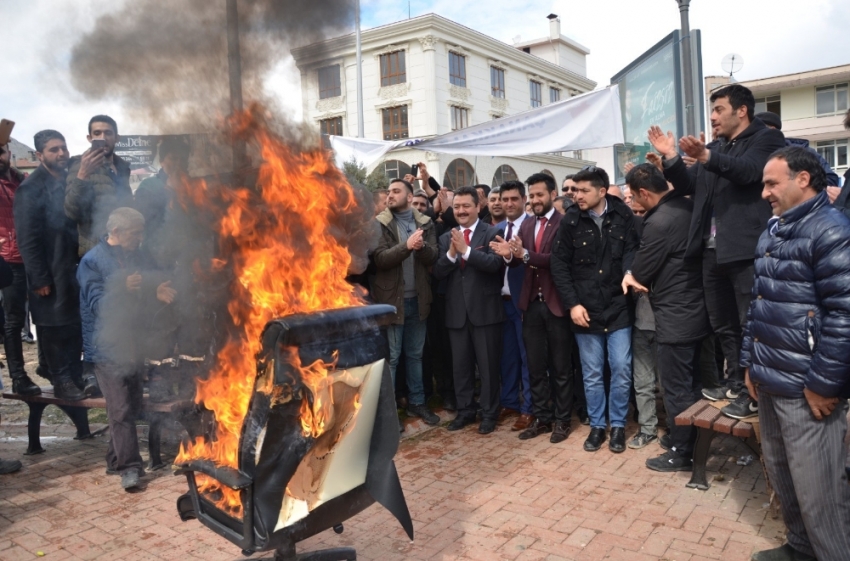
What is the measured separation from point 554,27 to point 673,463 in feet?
179

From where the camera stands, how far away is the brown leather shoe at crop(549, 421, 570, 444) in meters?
5.91

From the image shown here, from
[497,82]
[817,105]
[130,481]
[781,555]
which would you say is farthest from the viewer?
[817,105]

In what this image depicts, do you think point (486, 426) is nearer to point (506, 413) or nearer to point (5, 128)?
point (506, 413)

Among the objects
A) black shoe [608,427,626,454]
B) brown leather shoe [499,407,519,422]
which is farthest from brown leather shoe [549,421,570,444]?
brown leather shoe [499,407,519,422]

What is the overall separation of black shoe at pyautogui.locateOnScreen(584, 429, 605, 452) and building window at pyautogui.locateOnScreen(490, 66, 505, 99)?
1477 inches

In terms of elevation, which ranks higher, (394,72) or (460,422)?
(394,72)

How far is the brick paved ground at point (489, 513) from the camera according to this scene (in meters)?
3.89

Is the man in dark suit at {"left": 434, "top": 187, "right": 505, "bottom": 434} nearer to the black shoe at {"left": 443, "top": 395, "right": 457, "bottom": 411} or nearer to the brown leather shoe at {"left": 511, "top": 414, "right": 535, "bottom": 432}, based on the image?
the brown leather shoe at {"left": 511, "top": 414, "right": 535, "bottom": 432}

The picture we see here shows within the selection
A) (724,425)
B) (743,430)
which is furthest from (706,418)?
(743,430)

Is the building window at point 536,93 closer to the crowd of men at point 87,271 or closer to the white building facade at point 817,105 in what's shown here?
the white building facade at point 817,105

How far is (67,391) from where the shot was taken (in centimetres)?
606

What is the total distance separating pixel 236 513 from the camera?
3004 mm

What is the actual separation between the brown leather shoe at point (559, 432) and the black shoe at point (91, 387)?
4.59 m

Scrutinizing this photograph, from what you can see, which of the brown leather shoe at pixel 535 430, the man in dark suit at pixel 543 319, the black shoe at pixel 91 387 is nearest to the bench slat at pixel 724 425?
the man in dark suit at pixel 543 319
